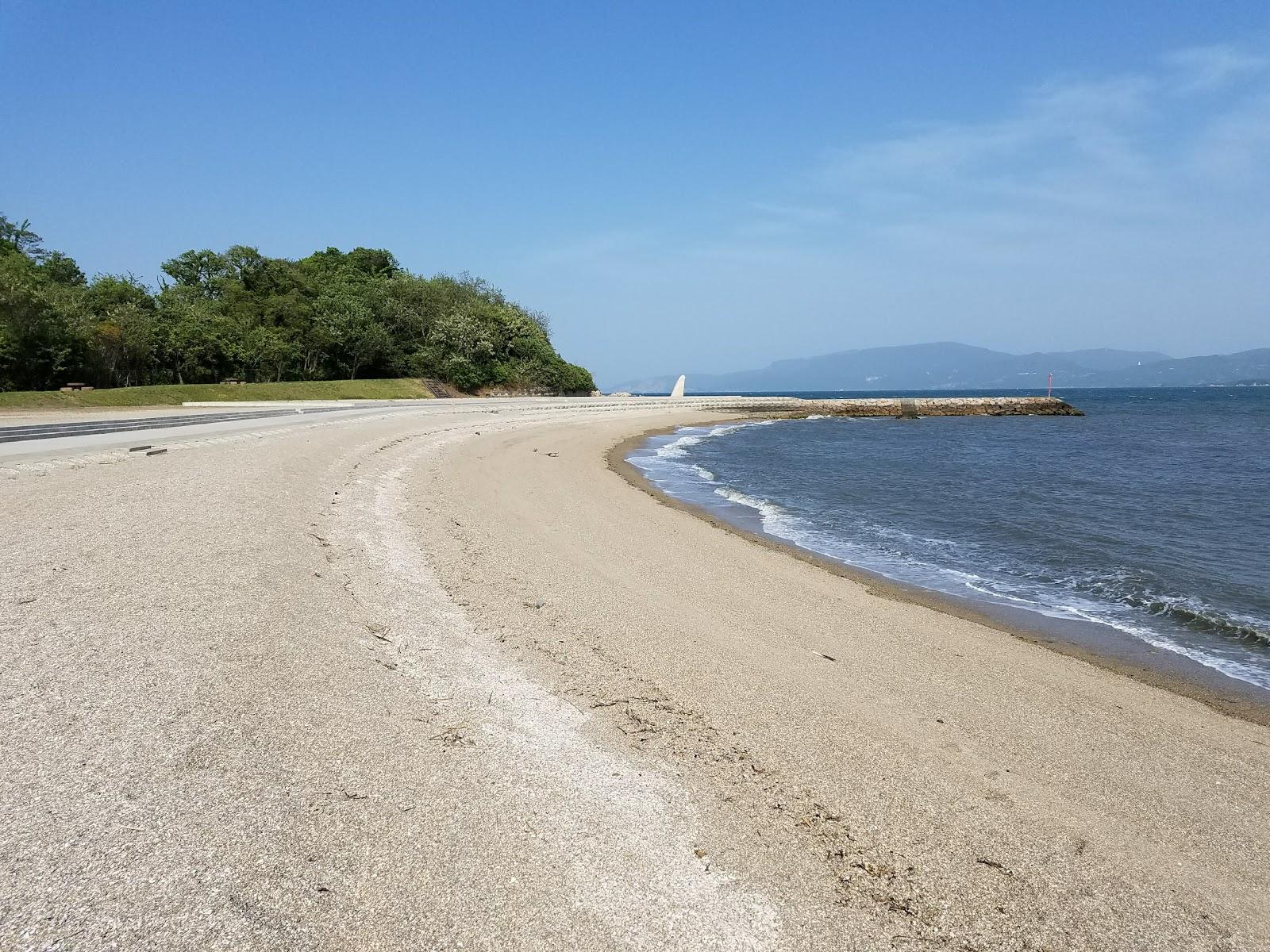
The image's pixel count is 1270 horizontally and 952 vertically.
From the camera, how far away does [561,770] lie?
14.1 feet

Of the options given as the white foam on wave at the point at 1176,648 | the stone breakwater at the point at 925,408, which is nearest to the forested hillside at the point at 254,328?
the stone breakwater at the point at 925,408

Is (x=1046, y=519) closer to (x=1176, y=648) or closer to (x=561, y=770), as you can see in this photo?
(x=1176, y=648)

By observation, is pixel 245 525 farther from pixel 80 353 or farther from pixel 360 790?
pixel 80 353

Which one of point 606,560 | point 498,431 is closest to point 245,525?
point 606,560

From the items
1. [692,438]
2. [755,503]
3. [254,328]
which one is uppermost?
[254,328]

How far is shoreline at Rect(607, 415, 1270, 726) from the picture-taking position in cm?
648

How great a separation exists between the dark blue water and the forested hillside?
3176 cm

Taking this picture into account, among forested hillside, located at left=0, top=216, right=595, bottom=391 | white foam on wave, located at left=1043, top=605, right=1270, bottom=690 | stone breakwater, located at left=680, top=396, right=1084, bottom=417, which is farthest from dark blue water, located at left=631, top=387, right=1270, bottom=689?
forested hillside, located at left=0, top=216, right=595, bottom=391

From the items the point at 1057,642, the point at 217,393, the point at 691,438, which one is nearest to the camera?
the point at 1057,642

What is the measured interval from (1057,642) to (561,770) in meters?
6.18

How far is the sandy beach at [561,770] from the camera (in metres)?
3.08

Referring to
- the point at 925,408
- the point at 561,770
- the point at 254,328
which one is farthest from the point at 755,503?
the point at 925,408

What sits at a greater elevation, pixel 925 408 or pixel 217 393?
pixel 217 393

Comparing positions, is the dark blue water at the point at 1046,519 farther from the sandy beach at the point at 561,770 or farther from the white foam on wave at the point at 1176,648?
the sandy beach at the point at 561,770
